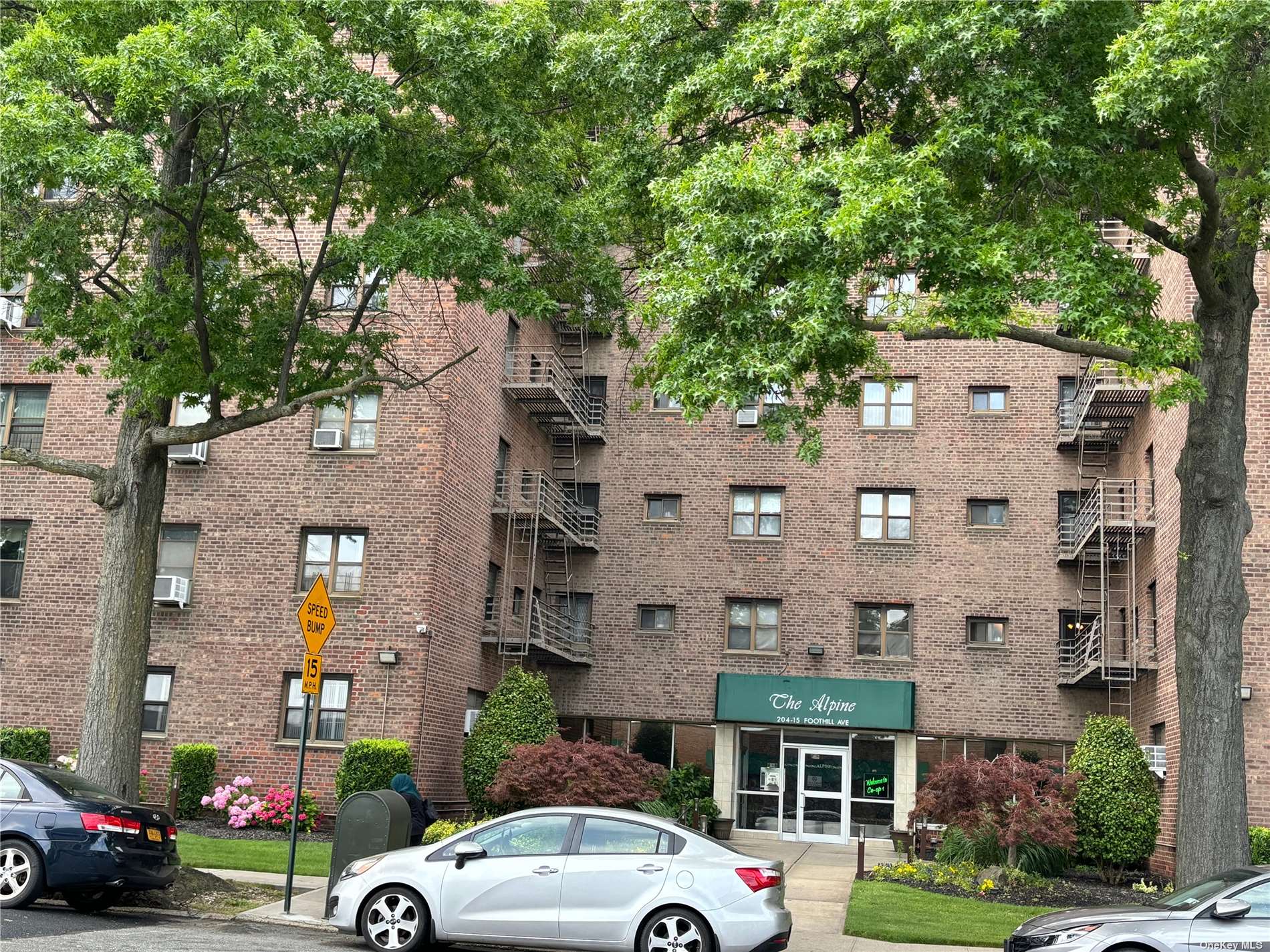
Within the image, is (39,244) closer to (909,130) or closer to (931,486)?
(909,130)

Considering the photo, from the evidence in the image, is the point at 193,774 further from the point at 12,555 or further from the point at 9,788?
the point at 9,788

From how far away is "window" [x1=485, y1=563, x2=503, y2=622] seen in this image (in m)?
26.2

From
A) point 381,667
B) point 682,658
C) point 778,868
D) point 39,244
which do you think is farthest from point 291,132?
point 682,658

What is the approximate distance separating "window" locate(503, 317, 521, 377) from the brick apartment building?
160 millimetres

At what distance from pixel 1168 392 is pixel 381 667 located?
15672 mm

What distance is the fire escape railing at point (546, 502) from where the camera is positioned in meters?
26.7

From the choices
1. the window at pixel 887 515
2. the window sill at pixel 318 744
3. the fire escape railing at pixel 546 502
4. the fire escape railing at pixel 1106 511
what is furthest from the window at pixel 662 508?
the window sill at pixel 318 744

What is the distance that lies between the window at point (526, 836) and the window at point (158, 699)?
48.8 feet

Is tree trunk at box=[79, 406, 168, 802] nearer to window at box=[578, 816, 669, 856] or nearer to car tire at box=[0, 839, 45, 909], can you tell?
car tire at box=[0, 839, 45, 909]

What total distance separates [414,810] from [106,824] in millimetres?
3454

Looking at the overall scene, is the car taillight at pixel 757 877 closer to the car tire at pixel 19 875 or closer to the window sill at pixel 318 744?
the car tire at pixel 19 875

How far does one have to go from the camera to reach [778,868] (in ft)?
35.3

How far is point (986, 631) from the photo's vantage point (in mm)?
28094

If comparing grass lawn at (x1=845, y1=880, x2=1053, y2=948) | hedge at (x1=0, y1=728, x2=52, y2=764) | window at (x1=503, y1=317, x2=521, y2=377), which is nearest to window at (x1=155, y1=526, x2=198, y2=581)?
hedge at (x1=0, y1=728, x2=52, y2=764)
